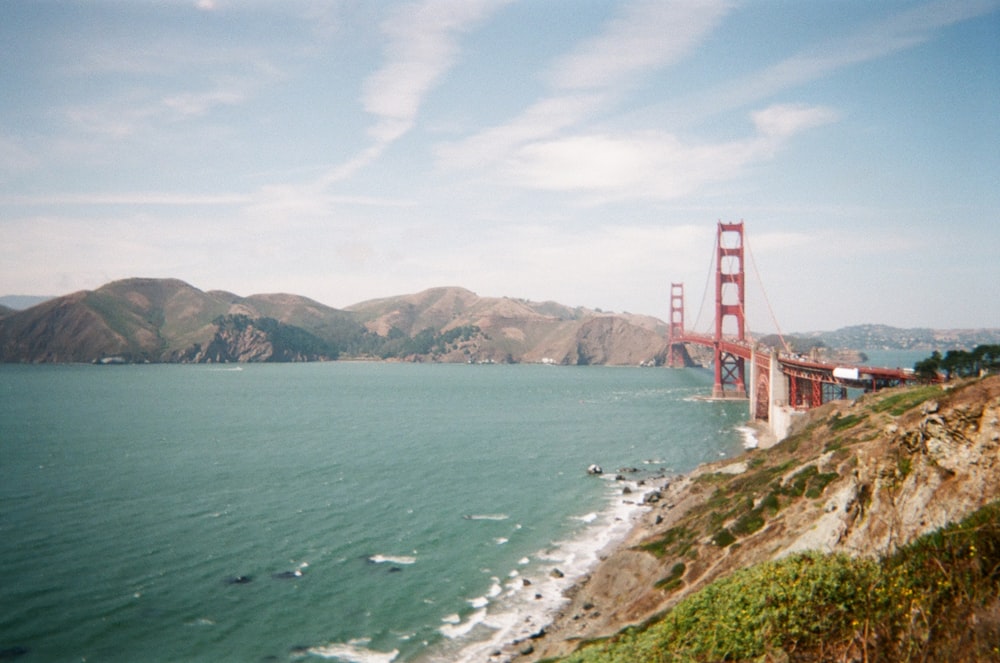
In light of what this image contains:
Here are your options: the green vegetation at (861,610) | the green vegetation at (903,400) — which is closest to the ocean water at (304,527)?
the green vegetation at (861,610)

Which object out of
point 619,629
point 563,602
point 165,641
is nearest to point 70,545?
point 165,641

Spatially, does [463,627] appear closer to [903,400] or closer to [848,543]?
[848,543]

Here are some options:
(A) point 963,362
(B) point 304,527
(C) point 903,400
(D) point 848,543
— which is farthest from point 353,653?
(A) point 963,362

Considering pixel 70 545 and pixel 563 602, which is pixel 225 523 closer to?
pixel 70 545

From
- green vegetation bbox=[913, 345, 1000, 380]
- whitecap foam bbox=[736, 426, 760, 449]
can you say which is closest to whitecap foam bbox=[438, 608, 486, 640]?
whitecap foam bbox=[736, 426, 760, 449]

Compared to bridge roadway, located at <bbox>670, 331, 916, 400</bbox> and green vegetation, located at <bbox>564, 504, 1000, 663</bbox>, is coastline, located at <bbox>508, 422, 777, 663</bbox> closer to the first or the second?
green vegetation, located at <bbox>564, 504, 1000, 663</bbox>

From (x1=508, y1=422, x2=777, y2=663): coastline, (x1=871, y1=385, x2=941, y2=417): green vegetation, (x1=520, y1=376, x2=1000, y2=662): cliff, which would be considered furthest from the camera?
(x1=871, y1=385, x2=941, y2=417): green vegetation
